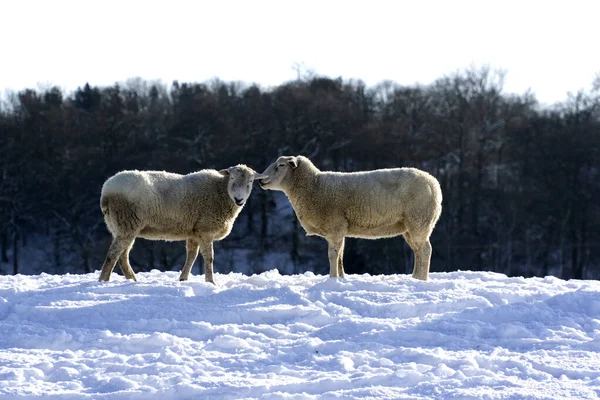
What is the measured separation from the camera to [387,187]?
62.9 feet

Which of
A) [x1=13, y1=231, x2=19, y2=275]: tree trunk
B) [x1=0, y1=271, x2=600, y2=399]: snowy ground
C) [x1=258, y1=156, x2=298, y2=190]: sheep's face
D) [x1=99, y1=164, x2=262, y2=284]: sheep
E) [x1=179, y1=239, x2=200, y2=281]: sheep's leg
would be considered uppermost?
[x1=258, y1=156, x2=298, y2=190]: sheep's face

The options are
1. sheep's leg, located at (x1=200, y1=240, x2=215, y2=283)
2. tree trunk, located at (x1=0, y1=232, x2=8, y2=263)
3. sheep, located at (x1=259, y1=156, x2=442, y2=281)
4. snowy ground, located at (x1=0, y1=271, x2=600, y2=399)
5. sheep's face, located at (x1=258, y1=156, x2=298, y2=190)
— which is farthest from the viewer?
tree trunk, located at (x1=0, y1=232, x2=8, y2=263)

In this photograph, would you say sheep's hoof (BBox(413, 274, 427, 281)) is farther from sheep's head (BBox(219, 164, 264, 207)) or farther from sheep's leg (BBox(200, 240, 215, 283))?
sheep's leg (BBox(200, 240, 215, 283))

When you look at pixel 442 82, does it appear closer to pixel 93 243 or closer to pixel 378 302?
pixel 93 243

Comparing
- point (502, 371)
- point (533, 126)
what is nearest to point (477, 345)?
point (502, 371)

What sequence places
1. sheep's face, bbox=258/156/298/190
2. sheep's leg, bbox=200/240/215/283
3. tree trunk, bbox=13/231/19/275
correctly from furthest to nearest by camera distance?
tree trunk, bbox=13/231/19/275 < sheep's face, bbox=258/156/298/190 < sheep's leg, bbox=200/240/215/283

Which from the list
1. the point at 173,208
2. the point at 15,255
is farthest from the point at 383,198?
the point at 15,255

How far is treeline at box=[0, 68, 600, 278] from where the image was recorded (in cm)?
4694

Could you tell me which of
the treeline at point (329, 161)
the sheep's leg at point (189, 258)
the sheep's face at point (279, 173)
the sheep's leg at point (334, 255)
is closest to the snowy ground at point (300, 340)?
the sheep's leg at point (334, 255)

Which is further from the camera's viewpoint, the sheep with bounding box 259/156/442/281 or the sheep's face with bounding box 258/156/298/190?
the sheep's face with bounding box 258/156/298/190

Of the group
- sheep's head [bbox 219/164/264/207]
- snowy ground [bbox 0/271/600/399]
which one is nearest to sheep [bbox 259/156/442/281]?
sheep's head [bbox 219/164/264/207]

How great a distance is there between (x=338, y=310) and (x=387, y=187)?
4.70 metres

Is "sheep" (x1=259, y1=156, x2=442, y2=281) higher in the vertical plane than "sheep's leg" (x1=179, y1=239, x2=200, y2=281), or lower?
higher

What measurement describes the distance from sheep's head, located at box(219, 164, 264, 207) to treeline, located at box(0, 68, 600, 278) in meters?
24.2
